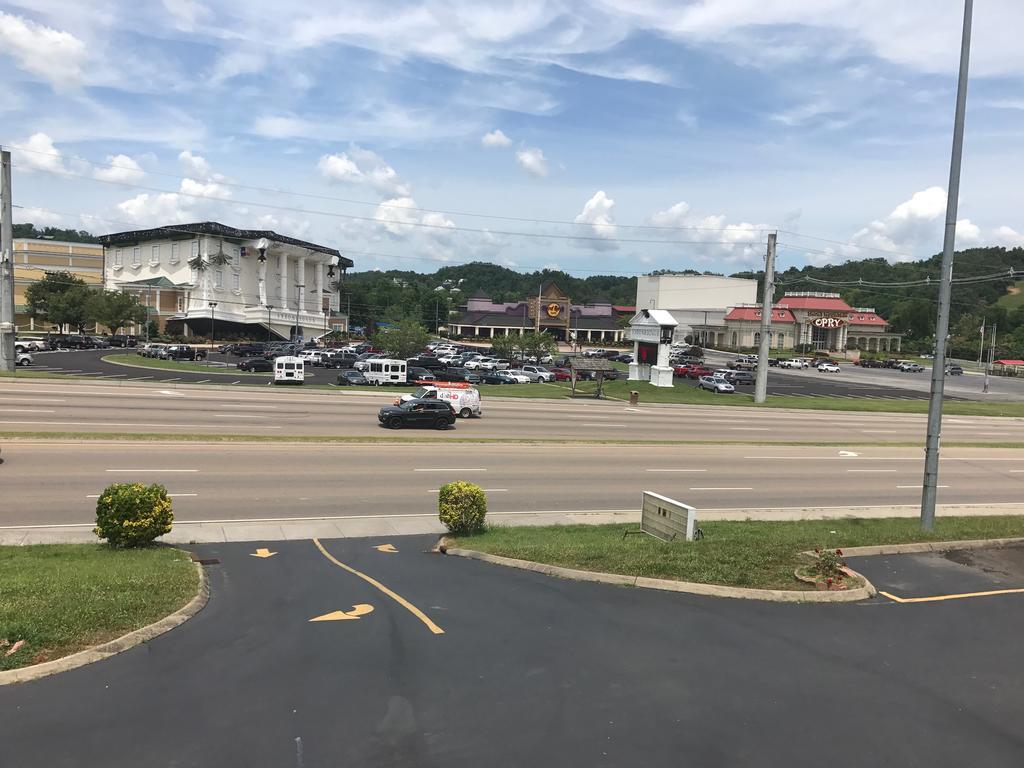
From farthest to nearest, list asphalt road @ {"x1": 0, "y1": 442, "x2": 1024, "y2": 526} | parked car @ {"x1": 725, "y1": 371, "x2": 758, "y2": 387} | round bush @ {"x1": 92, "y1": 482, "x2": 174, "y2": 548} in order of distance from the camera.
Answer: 1. parked car @ {"x1": 725, "y1": 371, "x2": 758, "y2": 387}
2. asphalt road @ {"x1": 0, "y1": 442, "x2": 1024, "y2": 526}
3. round bush @ {"x1": 92, "y1": 482, "x2": 174, "y2": 548}

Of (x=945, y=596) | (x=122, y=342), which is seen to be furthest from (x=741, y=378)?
(x=122, y=342)

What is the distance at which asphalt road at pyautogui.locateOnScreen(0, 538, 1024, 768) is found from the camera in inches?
231

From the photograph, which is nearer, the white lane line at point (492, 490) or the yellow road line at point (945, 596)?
the yellow road line at point (945, 596)

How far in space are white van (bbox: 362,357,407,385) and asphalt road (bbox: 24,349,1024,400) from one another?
461 cm

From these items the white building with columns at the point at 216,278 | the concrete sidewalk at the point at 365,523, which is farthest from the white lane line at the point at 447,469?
the white building with columns at the point at 216,278

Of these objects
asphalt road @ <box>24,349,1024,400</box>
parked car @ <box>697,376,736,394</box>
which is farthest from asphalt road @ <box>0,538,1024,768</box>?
parked car @ <box>697,376,736,394</box>

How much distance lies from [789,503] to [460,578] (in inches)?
499

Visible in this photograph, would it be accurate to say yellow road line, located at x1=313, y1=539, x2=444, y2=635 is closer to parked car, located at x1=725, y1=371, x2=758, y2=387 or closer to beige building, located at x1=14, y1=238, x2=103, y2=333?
parked car, located at x1=725, y1=371, x2=758, y2=387

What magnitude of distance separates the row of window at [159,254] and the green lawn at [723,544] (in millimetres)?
113579

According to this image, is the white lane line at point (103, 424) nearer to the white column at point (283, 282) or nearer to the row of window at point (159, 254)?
the row of window at point (159, 254)

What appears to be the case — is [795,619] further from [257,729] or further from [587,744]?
[257,729]

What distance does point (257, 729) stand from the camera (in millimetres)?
6062

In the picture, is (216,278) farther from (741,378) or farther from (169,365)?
(741,378)

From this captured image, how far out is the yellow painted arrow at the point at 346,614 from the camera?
29.2ft
